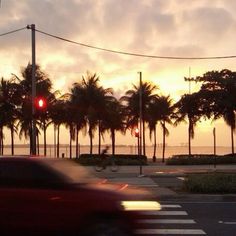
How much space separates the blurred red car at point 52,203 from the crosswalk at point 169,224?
14.2 inches

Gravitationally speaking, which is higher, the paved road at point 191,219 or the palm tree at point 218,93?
the palm tree at point 218,93

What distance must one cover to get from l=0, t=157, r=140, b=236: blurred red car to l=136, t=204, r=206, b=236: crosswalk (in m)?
0.36

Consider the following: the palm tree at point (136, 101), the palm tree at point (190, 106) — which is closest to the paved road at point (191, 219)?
the palm tree at point (190, 106)

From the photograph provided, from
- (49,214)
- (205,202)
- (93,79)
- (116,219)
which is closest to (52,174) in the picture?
(49,214)

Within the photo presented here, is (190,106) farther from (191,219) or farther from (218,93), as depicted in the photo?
(191,219)

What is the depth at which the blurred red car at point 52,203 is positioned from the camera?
9484 mm

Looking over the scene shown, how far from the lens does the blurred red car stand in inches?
373

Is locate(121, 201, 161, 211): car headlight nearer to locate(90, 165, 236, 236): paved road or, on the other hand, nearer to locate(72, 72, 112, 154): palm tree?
locate(90, 165, 236, 236): paved road

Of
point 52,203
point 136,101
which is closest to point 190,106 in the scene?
point 136,101

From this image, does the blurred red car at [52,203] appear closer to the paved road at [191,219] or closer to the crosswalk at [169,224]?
the crosswalk at [169,224]

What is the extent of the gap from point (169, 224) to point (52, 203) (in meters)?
5.13

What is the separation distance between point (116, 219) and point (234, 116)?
50940 mm

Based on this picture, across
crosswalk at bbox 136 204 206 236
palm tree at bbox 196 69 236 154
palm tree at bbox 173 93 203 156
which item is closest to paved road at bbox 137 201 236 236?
crosswalk at bbox 136 204 206 236

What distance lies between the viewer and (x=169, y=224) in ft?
46.0
